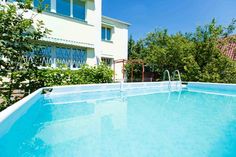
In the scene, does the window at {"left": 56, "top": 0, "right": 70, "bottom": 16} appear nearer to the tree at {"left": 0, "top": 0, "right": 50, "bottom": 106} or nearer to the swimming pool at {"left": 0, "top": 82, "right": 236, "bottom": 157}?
the swimming pool at {"left": 0, "top": 82, "right": 236, "bottom": 157}

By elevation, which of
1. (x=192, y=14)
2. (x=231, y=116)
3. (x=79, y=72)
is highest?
(x=192, y=14)

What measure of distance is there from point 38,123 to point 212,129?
684 centimetres

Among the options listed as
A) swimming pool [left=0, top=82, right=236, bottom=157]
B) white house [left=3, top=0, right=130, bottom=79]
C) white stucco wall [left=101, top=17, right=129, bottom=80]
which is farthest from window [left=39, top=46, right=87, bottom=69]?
swimming pool [left=0, top=82, right=236, bottom=157]

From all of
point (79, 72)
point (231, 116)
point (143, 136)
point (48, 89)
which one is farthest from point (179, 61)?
point (143, 136)

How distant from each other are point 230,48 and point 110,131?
1037 inches

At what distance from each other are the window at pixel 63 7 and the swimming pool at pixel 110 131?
475 inches

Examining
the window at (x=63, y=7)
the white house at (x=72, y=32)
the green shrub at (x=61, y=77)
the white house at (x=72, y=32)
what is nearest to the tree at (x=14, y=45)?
the green shrub at (x=61, y=77)

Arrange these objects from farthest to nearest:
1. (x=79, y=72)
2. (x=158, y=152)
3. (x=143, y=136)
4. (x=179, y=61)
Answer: (x=179, y=61)
(x=79, y=72)
(x=143, y=136)
(x=158, y=152)

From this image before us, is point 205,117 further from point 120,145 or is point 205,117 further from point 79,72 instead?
point 79,72

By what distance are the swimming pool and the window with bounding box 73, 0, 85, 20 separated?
43.0 feet

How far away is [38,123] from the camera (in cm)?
857

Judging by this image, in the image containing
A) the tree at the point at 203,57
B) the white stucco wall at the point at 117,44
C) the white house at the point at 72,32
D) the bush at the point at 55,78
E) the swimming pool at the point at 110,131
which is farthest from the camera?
the white stucco wall at the point at 117,44

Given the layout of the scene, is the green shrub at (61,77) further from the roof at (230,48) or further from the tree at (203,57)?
the roof at (230,48)

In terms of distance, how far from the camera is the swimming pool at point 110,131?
5641mm
